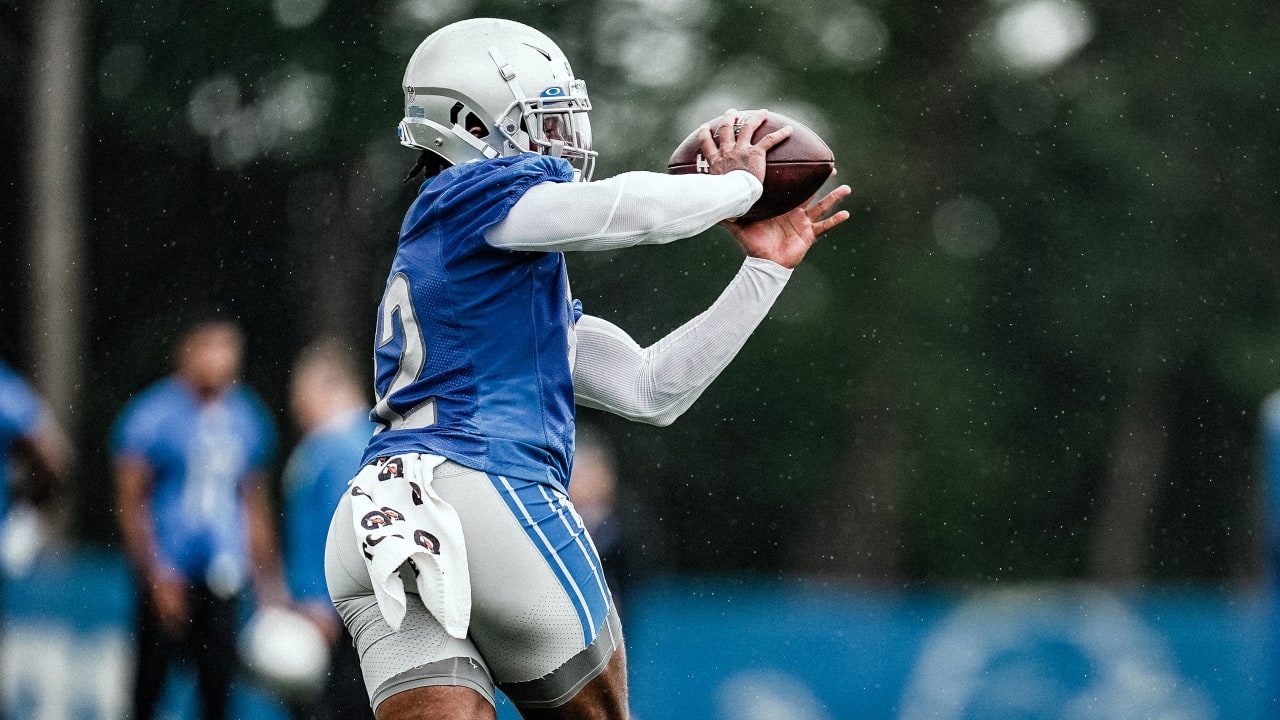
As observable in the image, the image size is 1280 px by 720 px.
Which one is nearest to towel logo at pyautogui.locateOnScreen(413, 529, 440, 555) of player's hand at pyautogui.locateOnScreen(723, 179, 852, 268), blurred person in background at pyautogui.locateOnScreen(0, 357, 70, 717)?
player's hand at pyautogui.locateOnScreen(723, 179, 852, 268)

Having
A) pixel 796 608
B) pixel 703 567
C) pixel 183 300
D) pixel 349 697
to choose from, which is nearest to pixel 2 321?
pixel 183 300

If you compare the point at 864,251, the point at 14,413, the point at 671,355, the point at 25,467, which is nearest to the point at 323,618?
the point at 25,467

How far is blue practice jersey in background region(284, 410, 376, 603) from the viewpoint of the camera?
446 cm

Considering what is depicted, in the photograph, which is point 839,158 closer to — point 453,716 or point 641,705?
point 641,705

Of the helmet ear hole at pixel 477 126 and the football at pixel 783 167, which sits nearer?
the helmet ear hole at pixel 477 126

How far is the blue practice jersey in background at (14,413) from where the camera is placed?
15.3 feet

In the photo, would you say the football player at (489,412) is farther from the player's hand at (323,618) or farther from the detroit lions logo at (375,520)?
the player's hand at (323,618)

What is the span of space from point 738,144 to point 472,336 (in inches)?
20.8

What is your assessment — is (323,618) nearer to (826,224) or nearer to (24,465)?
(24,465)

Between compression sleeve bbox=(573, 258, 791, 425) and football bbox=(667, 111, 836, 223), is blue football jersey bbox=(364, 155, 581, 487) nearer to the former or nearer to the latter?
compression sleeve bbox=(573, 258, 791, 425)

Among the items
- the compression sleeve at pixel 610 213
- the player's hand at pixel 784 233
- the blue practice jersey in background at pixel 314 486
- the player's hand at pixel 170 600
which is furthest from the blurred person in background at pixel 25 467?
the compression sleeve at pixel 610 213

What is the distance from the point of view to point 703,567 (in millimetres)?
4438

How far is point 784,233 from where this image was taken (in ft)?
8.07

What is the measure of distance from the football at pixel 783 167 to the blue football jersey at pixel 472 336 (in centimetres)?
38
